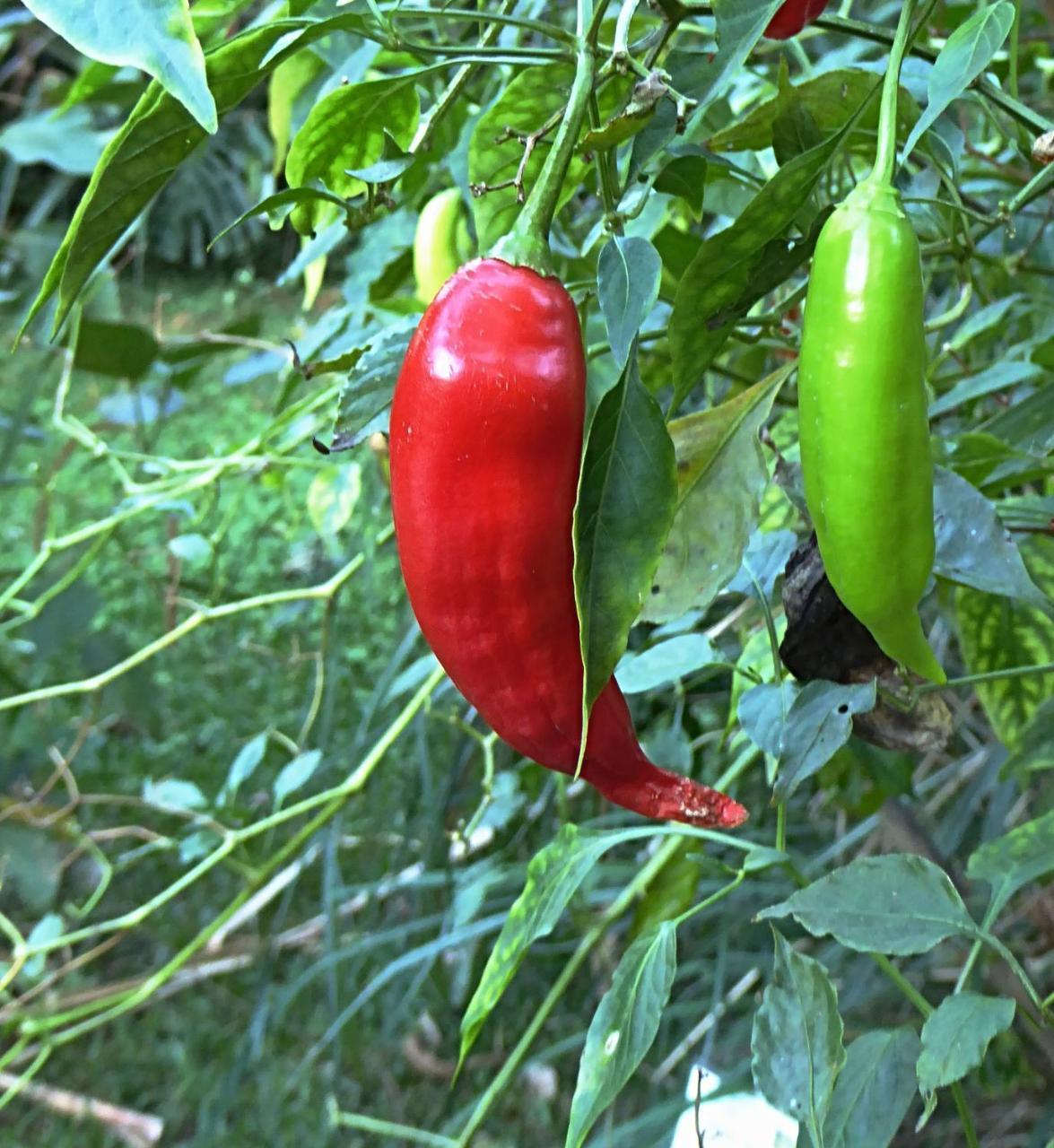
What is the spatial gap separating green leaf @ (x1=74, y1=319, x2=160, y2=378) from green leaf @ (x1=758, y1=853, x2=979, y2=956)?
23.3 inches

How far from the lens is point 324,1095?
1.06 meters

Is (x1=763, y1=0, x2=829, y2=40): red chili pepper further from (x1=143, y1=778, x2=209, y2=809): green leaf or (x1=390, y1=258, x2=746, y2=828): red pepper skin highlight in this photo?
(x1=143, y1=778, x2=209, y2=809): green leaf

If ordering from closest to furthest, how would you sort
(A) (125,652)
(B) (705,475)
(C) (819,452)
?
(C) (819,452) → (B) (705,475) → (A) (125,652)

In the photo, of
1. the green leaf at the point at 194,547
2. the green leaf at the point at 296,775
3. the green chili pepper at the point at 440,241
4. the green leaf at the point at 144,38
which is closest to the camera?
the green leaf at the point at 144,38

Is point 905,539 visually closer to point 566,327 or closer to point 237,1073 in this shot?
point 566,327

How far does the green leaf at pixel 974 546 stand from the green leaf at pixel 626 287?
12cm

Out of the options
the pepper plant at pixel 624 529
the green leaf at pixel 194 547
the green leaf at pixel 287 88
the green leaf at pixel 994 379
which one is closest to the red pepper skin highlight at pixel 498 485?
the pepper plant at pixel 624 529

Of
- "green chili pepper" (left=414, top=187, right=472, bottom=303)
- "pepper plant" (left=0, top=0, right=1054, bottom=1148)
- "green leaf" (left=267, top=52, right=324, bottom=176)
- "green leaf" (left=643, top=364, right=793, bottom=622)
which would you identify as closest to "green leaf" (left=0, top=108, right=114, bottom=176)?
"pepper plant" (left=0, top=0, right=1054, bottom=1148)

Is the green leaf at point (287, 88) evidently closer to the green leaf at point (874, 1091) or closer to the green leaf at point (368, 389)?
the green leaf at point (368, 389)

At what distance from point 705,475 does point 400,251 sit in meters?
0.44

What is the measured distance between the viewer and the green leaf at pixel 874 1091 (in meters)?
0.37

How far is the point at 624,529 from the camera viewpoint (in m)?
0.27

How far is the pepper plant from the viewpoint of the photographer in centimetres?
28

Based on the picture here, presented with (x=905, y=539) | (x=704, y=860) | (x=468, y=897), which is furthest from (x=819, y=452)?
(x=468, y=897)
